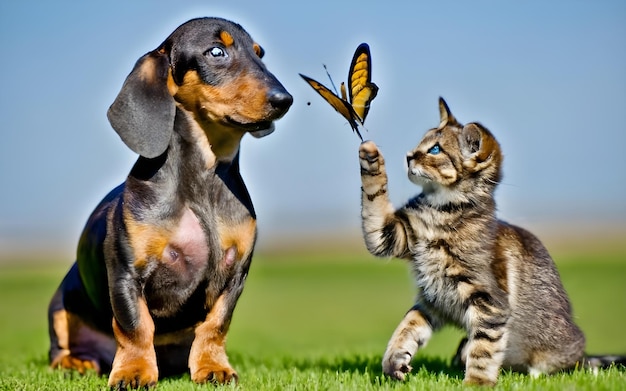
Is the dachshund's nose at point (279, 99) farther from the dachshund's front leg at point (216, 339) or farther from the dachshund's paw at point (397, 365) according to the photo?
the dachshund's paw at point (397, 365)

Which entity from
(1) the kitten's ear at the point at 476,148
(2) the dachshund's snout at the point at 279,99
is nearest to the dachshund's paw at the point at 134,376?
(2) the dachshund's snout at the point at 279,99

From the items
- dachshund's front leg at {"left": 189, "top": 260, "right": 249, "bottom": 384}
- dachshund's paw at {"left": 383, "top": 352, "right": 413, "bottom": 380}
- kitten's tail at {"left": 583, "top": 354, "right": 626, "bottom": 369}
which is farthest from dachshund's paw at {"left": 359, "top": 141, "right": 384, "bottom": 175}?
kitten's tail at {"left": 583, "top": 354, "right": 626, "bottom": 369}

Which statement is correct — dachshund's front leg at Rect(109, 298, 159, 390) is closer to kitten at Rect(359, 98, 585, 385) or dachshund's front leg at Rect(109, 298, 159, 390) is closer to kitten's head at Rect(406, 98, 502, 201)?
kitten at Rect(359, 98, 585, 385)

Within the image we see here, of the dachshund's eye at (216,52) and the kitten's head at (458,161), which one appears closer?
the kitten's head at (458,161)

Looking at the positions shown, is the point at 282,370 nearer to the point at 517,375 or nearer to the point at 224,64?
the point at 517,375

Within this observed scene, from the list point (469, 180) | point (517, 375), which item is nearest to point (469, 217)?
point (469, 180)

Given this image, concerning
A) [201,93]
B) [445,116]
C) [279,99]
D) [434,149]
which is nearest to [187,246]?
[201,93]
